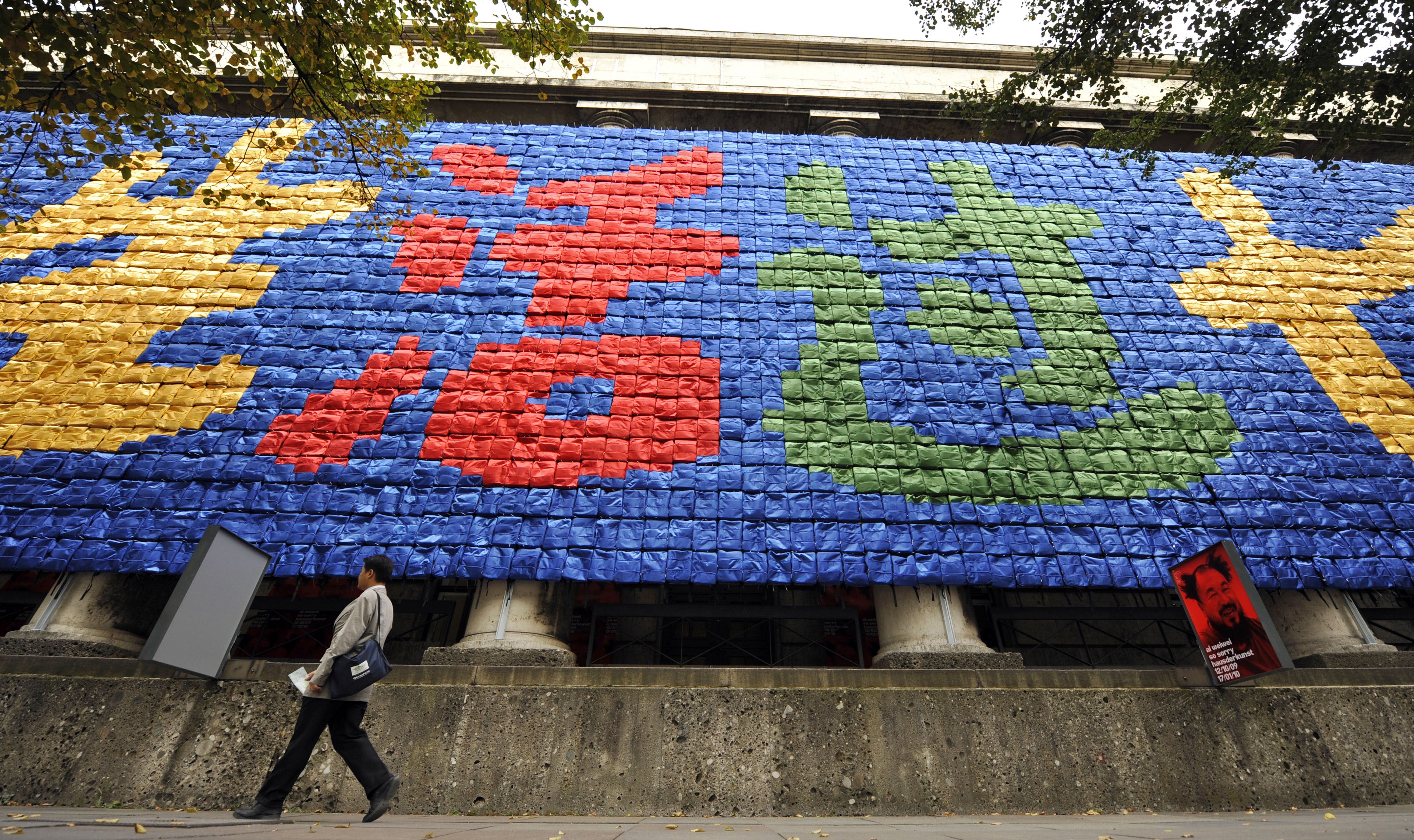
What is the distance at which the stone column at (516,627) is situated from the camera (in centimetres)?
761

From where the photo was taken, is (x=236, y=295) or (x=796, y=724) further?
(x=236, y=295)

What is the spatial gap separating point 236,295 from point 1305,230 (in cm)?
2008

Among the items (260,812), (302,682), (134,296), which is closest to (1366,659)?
(302,682)

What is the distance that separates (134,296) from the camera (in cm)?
1053

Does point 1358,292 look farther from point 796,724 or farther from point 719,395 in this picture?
point 796,724

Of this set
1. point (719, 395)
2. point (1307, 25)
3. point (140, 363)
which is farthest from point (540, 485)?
point (1307, 25)

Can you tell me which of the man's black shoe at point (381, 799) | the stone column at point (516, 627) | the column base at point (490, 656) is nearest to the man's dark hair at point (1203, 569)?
the column base at point (490, 656)

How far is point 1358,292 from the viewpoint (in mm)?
11844

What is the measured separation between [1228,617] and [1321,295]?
28.6 feet

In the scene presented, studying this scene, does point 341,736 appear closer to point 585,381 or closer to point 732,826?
point 732,826

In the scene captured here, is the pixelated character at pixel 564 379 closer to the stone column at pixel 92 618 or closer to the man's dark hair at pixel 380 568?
the stone column at pixel 92 618

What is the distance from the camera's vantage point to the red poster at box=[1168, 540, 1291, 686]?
6.36m

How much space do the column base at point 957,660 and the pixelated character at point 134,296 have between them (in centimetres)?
979

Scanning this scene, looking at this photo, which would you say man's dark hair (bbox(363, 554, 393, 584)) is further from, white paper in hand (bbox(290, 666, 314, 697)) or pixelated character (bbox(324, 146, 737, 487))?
pixelated character (bbox(324, 146, 737, 487))
